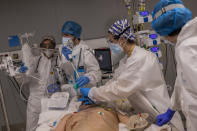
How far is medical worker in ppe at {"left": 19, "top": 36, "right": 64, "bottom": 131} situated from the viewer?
223 cm

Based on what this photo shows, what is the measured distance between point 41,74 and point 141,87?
138cm

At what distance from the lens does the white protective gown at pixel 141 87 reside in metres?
1.46

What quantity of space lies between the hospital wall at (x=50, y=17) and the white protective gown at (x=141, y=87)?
1528 millimetres

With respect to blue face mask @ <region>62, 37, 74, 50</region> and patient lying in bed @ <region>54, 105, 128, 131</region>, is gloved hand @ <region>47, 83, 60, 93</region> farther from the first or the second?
patient lying in bed @ <region>54, 105, 128, 131</region>

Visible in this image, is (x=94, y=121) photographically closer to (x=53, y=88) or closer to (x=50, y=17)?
(x=53, y=88)

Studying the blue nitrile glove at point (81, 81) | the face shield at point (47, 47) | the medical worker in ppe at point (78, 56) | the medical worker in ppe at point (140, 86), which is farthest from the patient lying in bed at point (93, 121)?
the face shield at point (47, 47)

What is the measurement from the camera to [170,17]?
1.06m

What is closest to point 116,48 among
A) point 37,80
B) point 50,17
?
point 37,80

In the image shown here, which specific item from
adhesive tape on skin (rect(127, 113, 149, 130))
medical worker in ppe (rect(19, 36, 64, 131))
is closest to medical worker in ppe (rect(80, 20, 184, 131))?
adhesive tape on skin (rect(127, 113, 149, 130))

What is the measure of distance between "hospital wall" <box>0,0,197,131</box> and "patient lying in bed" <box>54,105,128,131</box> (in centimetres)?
173

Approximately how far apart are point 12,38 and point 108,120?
138cm

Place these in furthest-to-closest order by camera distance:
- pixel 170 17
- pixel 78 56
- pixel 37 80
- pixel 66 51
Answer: pixel 37 80 < pixel 78 56 < pixel 66 51 < pixel 170 17

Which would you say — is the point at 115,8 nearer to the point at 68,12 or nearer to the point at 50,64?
the point at 68,12

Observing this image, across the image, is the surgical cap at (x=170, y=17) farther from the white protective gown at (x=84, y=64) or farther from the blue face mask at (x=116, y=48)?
the white protective gown at (x=84, y=64)
